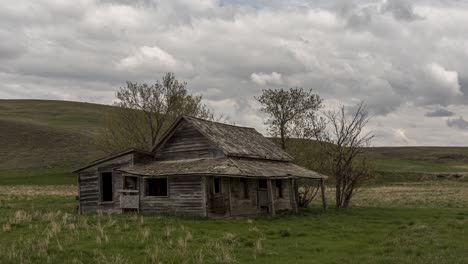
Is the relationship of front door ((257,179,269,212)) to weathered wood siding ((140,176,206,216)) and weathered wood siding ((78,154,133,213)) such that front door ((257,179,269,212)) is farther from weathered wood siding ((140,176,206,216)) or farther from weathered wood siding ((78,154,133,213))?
weathered wood siding ((78,154,133,213))

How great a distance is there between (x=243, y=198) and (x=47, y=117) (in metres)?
125

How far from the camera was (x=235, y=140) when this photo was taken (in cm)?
3184

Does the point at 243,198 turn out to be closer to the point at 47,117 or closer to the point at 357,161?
the point at 357,161

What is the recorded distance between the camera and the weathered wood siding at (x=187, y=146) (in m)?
29.1

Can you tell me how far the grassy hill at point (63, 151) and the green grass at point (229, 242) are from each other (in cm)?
1912

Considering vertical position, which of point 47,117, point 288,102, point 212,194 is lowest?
point 212,194

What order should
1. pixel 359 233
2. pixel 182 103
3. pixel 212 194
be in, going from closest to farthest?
1. pixel 359 233
2. pixel 212 194
3. pixel 182 103

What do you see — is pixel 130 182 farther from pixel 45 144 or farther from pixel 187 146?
pixel 45 144

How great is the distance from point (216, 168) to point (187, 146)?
4842 millimetres

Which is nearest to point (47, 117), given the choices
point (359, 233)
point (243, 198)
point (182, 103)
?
point (182, 103)

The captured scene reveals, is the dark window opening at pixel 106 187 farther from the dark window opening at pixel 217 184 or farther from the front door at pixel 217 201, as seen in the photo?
the front door at pixel 217 201

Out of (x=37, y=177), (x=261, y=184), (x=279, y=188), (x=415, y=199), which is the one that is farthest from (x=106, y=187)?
(x=37, y=177)

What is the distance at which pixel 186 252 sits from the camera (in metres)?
14.1

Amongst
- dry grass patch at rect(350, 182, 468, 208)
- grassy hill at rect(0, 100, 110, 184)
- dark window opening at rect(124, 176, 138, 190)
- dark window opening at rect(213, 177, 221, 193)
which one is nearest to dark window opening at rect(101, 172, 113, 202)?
dark window opening at rect(124, 176, 138, 190)
